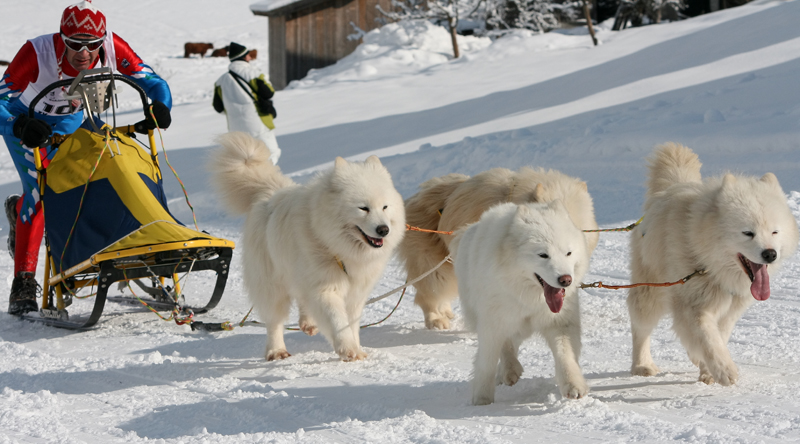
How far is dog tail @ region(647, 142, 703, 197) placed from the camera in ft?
13.4

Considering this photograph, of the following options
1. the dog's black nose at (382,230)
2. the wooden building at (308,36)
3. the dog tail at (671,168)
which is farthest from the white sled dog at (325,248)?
the wooden building at (308,36)

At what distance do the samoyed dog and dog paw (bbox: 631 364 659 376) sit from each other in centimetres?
68

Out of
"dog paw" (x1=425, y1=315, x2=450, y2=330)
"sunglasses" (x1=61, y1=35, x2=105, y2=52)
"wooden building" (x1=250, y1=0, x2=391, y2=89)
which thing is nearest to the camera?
"sunglasses" (x1=61, y1=35, x2=105, y2=52)

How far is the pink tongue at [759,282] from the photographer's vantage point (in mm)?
3256

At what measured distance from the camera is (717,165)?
24.8 feet

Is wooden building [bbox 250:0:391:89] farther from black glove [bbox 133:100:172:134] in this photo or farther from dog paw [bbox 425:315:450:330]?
dog paw [bbox 425:315:450:330]

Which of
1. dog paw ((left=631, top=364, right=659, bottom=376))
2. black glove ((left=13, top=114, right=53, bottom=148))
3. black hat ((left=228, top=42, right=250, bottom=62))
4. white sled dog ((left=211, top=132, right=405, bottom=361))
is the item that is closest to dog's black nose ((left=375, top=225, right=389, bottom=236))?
white sled dog ((left=211, top=132, right=405, bottom=361))

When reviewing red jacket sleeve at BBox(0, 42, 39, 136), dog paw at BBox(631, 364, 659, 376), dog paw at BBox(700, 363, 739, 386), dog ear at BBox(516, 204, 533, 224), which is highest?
red jacket sleeve at BBox(0, 42, 39, 136)

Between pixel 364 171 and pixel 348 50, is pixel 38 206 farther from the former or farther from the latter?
pixel 348 50

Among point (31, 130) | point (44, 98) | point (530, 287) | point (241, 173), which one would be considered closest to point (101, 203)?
point (31, 130)

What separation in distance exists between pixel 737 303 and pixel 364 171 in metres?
2.04

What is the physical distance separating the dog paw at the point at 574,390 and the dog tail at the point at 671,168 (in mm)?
1505

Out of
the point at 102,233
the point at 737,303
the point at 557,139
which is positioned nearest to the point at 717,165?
the point at 557,139

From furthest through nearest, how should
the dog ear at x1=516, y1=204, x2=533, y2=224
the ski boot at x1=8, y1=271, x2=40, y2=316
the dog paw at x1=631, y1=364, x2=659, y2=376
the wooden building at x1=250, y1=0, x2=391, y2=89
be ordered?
the wooden building at x1=250, y1=0, x2=391, y2=89 → the ski boot at x1=8, y1=271, x2=40, y2=316 → the dog paw at x1=631, y1=364, x2=659, y2=376 → the dog ear at x1=516, y1=204, x2=533, y2=224
